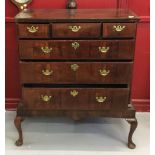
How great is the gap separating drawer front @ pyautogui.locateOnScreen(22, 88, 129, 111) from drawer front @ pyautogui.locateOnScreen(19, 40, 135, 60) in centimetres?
28

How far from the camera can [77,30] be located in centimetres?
221

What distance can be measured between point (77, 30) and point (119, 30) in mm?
318

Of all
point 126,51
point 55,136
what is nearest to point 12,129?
point 55,136

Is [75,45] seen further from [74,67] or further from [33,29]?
[33,29]

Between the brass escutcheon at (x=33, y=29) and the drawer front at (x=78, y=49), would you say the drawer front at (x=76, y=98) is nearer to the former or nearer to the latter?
the drawer front at (x=78, y=49)

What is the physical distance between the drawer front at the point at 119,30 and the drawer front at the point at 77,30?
0.20 ft

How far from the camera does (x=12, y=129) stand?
9.10 feet

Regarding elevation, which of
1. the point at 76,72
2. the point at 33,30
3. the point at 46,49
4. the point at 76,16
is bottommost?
the point at 76,72

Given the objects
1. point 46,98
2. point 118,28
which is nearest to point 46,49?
point 46,98

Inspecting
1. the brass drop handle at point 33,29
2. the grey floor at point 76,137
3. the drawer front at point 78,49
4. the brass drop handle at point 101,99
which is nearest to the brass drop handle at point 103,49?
the drawer front at point 78,49

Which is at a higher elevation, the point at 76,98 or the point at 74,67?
the point at 74,67

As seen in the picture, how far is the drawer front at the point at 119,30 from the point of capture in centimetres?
220
